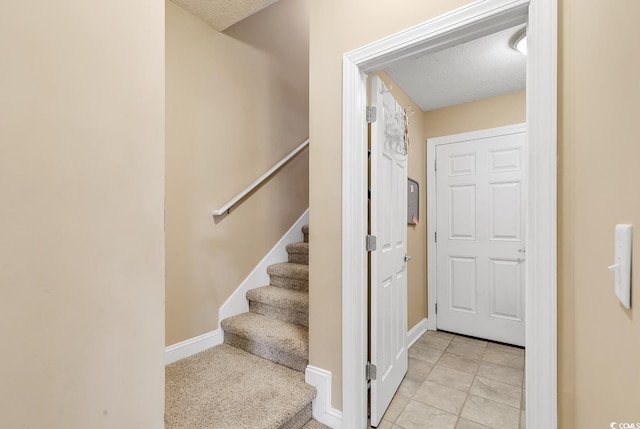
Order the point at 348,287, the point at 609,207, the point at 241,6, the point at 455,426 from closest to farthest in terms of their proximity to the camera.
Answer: the point at 609,207 → the point at 348,287 → the point at 455,426 → the point at 241,6

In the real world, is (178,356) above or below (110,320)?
below

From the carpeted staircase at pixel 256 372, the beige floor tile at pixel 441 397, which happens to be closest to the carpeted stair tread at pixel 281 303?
the carpeted staircase at pixel 256 372

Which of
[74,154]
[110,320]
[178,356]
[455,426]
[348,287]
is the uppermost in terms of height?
[74,154]

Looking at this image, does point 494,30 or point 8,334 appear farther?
point 494,30

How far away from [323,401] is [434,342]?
5.98ft

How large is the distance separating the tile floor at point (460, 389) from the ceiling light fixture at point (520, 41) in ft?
8.22

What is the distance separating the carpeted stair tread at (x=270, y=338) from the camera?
1.77 meters

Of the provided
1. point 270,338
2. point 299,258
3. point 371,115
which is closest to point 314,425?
point 270,338

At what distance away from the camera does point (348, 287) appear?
59.3 inches

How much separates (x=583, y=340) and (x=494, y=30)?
124 centimetres

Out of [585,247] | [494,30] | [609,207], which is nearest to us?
[609,207]

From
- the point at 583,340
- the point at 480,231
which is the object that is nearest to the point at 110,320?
the point at 583,340

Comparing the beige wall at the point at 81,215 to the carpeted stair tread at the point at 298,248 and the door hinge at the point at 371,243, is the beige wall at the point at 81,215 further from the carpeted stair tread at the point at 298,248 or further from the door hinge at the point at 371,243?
the carpeted stair tread at the point at 298,248

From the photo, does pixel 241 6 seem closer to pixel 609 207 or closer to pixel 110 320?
pixel 110 320
